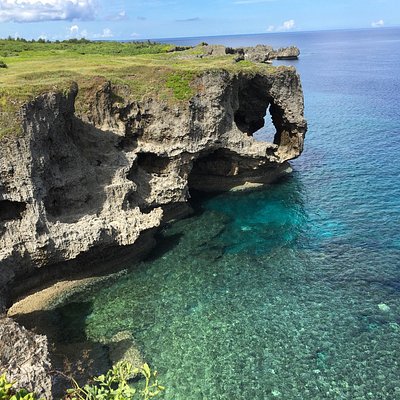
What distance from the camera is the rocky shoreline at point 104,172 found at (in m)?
24.4

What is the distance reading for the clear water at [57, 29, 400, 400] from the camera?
20750 millimetres

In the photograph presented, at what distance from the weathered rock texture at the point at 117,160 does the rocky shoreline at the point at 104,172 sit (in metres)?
0.08

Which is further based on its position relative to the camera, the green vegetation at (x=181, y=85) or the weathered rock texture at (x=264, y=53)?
the weathered rock texture at (x=264, y=53)

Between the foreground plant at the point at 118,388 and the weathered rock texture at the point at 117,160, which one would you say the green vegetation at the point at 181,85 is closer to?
the weathered rock texture at the point at 117,160

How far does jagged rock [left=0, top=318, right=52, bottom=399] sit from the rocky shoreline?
1.8 inches

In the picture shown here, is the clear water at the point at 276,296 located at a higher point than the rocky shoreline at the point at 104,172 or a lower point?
lower

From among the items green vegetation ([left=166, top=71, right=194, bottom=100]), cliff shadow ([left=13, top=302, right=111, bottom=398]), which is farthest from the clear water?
green vegetation ([left=166, top=71, right=194, bottom=100])

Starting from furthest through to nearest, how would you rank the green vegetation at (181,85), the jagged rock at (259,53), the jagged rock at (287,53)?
the jagged rock at (287,53)
the jagged rock at (259,53)
the green vegetation at (181,85)

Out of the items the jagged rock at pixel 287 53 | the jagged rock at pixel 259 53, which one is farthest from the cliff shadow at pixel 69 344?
the jagged rock at pixel 287 53

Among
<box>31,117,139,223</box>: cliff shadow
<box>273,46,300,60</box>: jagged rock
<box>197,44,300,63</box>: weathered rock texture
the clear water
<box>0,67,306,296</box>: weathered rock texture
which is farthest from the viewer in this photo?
<box>273,46,300,60</box>: jagged rock

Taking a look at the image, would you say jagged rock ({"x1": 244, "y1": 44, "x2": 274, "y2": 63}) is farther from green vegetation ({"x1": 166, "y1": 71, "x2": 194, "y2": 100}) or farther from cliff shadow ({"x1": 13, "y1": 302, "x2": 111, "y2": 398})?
cliff shadow ({"x1": 13, "y1": 302, "x2": 111, "y2": 398})

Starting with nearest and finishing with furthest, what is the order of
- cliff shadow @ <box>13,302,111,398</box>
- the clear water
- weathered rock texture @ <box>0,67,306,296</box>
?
1. cliff shadow @ <box>13,302,111,398</box>
2. the clear water
3. weathered rock texture @ <box>0,67,306,296</box>

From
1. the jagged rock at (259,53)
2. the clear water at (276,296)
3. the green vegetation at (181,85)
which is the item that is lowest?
the clear water at (276,296)

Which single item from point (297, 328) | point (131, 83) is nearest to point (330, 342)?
point (297, 328)
